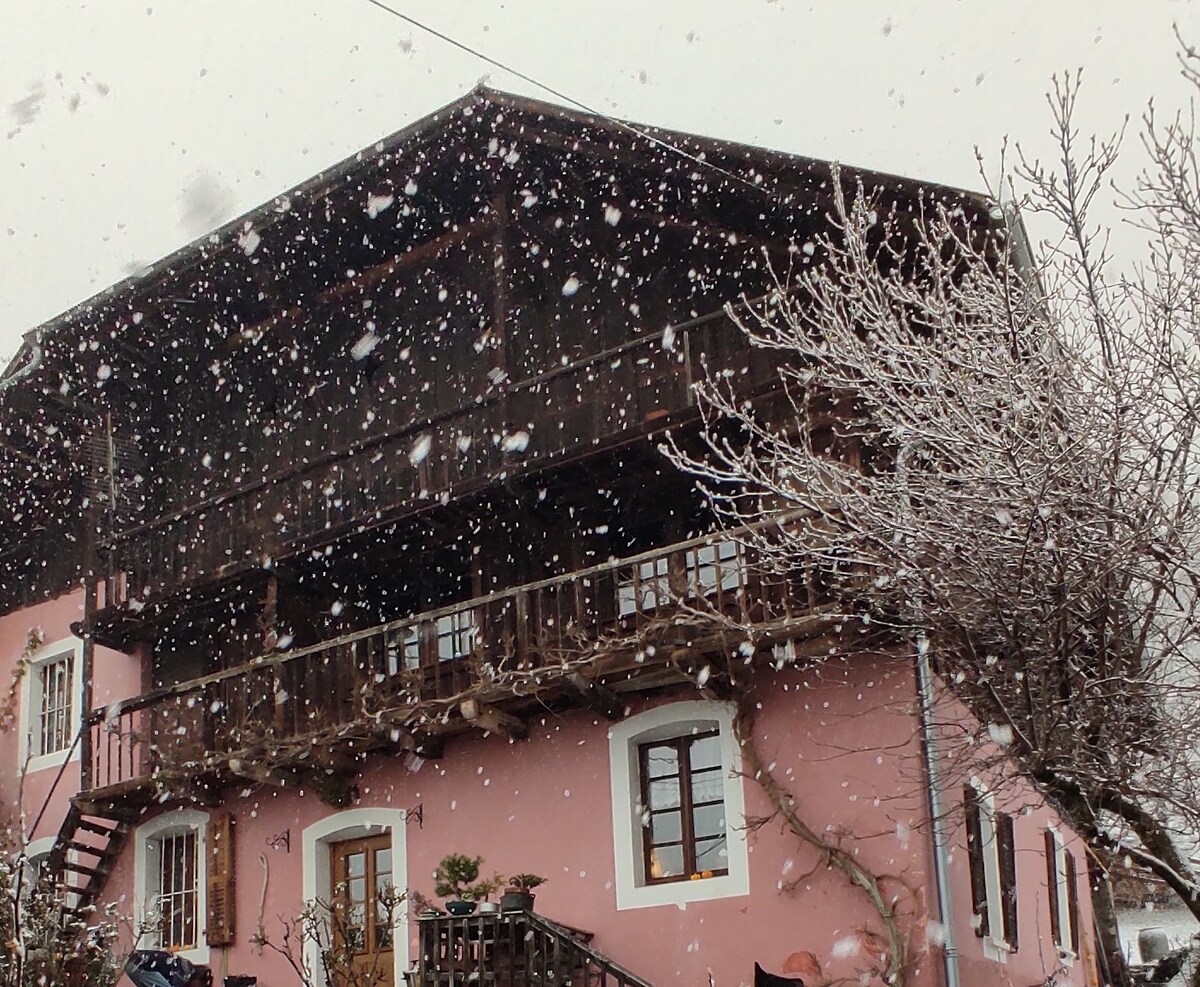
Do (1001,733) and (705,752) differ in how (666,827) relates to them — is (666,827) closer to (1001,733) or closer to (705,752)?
(705,752)

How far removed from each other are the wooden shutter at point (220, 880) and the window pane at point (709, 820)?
16.5ft

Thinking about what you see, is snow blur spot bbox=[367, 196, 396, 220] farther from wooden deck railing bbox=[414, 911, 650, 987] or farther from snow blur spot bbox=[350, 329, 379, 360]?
wooden deck railing bbox=[414, 911, 650, 987]

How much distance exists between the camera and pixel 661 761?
12.7m

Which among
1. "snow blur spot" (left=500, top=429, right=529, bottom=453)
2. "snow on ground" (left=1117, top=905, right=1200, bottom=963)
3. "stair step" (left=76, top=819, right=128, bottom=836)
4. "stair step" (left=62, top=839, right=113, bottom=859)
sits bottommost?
"snow on ground" (left=1117, top=905, right=1200, bottom=963)

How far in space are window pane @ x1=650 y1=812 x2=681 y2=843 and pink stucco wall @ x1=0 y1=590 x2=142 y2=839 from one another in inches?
278

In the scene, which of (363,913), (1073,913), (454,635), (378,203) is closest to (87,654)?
(363,913)

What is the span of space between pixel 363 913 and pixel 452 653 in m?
2.46

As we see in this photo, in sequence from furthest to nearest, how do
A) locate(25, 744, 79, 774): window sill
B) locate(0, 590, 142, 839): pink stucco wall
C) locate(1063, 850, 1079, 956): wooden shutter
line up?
locate(25, 744, 79, 774): window sill < locate(0, 590, 142, 839): pink stucco wall < locate(1063, 850, 1079, 956): wooden shutter

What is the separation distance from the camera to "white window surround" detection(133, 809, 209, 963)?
49.5 feet

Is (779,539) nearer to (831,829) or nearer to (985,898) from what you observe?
(831,829)

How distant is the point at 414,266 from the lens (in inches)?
619

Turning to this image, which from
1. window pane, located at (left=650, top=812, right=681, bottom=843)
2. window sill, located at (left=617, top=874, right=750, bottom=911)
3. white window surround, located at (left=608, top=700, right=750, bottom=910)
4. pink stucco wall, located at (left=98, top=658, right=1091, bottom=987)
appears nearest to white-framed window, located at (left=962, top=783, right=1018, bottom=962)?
pink stucco wall, located at (left=98, top=658, right=1091, bottom=987)

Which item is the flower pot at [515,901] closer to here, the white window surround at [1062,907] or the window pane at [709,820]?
the window pane at [709,820]

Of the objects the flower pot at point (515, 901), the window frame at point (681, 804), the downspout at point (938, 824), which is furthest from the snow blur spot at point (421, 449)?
the downspout at point (938, 824)
